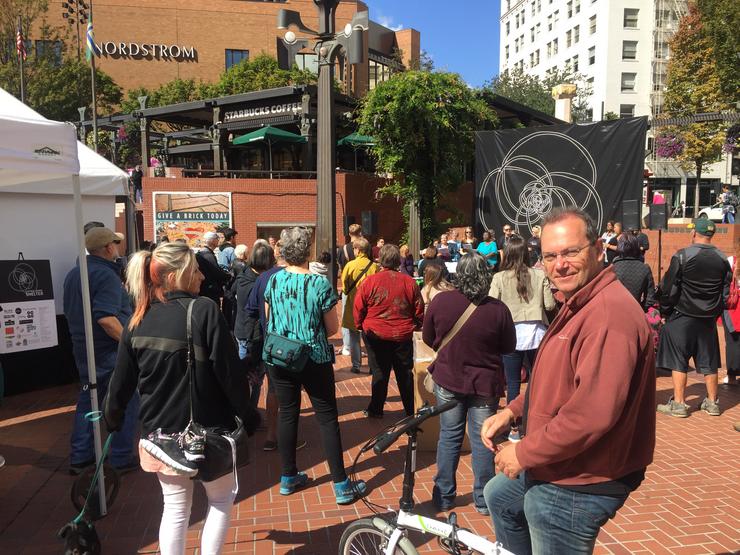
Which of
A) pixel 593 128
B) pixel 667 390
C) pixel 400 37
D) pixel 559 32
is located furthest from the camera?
pixel 559 32

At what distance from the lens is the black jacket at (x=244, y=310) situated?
5.08 metres

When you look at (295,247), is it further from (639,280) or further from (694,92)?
(694,92)

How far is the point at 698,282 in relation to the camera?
564cm

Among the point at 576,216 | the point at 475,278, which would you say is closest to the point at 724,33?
the point at 475,278

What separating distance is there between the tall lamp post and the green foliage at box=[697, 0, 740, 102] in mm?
23761

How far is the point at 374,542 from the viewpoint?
2.57 metres

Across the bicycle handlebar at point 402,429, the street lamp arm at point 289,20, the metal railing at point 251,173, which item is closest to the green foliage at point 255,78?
the metal railing at point 251,173

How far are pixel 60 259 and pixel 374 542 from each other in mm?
6193

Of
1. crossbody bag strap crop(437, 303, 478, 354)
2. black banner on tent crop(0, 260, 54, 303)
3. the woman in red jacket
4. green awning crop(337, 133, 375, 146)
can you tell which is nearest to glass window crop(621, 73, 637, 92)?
green awning crop(337, 133, 375, 146)

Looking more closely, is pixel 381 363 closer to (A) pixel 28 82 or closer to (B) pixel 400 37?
(A) pixel 28 82

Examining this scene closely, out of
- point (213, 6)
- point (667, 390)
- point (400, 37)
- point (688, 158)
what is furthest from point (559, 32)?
point (667, 390)

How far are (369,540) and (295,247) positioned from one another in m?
1.93

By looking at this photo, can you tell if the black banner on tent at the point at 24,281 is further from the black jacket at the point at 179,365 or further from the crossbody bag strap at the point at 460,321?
the crossbody bag strap at the point at 460,321

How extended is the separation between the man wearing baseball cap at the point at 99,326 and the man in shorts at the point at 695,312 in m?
5.16
